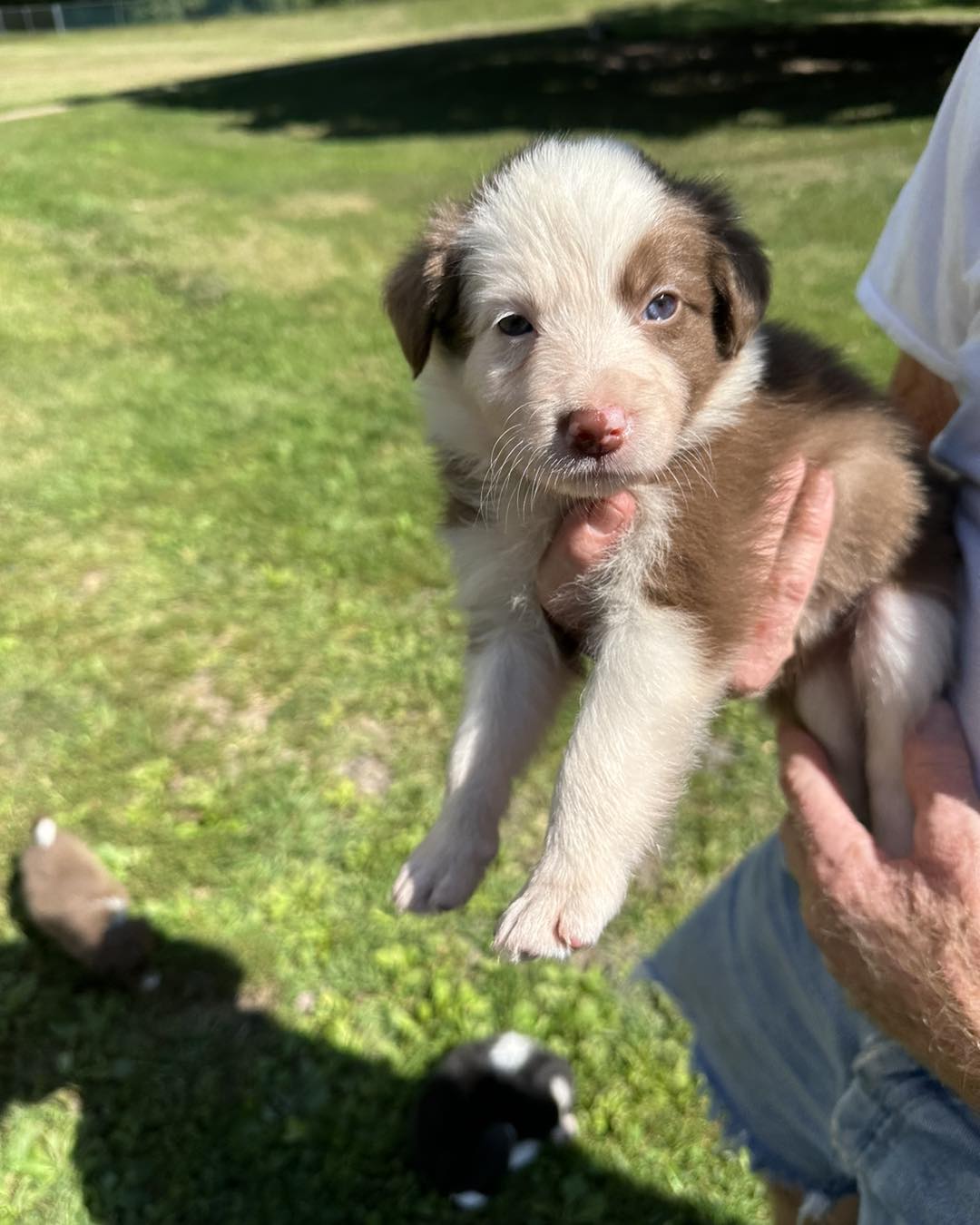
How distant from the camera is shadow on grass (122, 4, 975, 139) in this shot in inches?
774

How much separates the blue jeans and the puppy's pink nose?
4.32ft

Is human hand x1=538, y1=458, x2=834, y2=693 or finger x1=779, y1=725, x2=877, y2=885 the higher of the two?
human hand x1=538, y1=458, x2=834, y2=693

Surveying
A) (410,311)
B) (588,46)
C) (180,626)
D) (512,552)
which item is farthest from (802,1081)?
(588,46)

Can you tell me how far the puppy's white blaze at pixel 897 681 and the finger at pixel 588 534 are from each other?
2.16 feet

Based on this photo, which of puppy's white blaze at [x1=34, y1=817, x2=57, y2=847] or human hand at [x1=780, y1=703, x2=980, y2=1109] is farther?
puppy's white blaze at [x1=34, y1=817, x2=57, y2=847]

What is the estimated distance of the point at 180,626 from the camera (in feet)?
18.6

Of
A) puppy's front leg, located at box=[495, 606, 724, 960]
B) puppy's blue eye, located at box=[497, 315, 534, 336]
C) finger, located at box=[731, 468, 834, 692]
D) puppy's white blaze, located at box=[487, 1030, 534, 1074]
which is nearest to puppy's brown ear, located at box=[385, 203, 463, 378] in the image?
puppy's blue eye, located at box=[497, 315, 534, 336]

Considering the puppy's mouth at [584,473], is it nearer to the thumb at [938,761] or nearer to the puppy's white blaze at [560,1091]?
the thumb at [938,761]

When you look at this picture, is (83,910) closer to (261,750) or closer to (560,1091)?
(261,750)

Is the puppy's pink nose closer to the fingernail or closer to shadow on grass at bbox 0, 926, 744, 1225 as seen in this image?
the fingernail

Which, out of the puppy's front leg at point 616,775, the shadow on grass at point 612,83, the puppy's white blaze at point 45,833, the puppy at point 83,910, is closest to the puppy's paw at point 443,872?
the puppy's front leg at point 616,775

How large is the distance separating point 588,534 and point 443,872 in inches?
32.9

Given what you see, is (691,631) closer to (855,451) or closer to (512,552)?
(512,552)

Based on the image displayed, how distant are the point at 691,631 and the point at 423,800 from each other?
2.60 metres
